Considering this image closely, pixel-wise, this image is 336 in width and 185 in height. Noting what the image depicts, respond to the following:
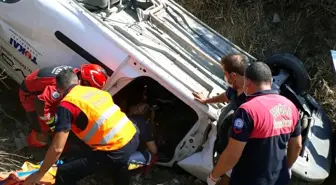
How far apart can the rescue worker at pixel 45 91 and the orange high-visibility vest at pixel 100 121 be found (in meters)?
0.43

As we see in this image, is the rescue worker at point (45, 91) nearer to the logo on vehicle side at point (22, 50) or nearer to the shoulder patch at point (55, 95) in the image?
the shoulder patch at point (55, 95)

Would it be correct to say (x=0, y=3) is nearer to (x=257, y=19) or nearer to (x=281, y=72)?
(x=281, y=72)

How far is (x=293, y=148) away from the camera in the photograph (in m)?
3.89

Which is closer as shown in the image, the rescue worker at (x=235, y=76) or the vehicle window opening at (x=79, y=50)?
the rescue worker at (x=235, y=76)

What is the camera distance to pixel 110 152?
4.06 meters

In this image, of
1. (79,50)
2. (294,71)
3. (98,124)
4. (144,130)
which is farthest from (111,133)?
(294,71)

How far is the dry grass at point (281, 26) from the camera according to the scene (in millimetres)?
6699

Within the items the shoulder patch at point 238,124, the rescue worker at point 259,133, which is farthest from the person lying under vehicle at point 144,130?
the shoulder patch at point 238,124

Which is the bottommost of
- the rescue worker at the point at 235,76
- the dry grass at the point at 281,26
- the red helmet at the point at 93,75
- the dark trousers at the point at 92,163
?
the dark trousers at the point at 92,163

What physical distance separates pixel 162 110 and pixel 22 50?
147 centimetres

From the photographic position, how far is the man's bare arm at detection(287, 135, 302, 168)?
386 centimetres

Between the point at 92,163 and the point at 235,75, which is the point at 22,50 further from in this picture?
the point at 235,75

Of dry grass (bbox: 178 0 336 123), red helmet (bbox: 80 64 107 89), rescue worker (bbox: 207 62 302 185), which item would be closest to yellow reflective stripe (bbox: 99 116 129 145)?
red helmet (bbox: 80 64 107 89)

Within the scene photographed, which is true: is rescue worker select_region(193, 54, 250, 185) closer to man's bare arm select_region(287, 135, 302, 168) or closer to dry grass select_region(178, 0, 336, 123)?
man's bare arm select_region(287, 135, 302, 168)
